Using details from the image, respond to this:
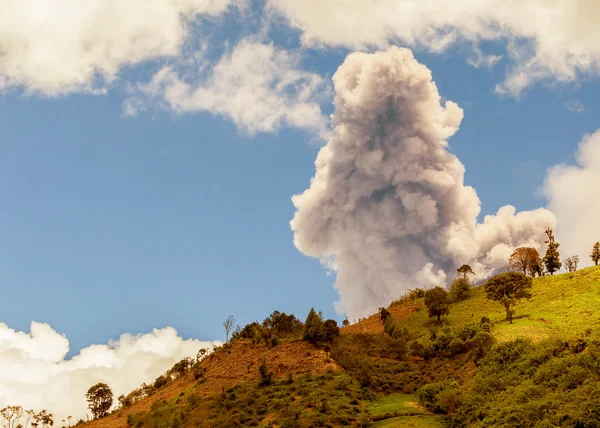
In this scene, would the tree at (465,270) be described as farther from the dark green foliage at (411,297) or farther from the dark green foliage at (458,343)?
the dark green foliage at (458,343)

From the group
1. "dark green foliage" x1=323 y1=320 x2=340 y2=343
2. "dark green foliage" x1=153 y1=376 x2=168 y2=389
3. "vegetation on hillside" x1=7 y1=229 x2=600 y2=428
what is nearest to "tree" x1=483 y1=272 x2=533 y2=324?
"vegetation on hillside" x1=7 y1=229 x2=600 y2=428

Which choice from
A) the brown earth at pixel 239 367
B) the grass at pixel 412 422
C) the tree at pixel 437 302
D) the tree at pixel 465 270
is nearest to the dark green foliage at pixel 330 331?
the brown earth at pixel 239 367

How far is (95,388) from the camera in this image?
52.4 meters

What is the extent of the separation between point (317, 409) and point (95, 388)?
33249 millimetres

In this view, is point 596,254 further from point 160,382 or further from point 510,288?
point 160,382

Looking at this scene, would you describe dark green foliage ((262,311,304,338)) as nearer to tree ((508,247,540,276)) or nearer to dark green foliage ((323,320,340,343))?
dark green foliage ((323,320,340,343))

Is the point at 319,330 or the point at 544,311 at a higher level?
the point at 319,330

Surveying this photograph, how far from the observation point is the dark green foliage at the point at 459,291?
5656 centimetres

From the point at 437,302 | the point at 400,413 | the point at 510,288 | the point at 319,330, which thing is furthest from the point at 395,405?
the point at 510,288

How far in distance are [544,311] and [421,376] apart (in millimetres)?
14720

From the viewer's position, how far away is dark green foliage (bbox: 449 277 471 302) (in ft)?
186

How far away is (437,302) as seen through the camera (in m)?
50.2

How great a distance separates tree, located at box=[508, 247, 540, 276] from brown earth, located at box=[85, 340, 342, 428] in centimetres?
4208

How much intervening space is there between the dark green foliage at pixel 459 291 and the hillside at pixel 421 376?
134 inches
